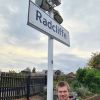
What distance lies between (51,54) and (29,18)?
6.24 ft

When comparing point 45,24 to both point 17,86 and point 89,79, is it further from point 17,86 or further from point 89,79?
point 89,79

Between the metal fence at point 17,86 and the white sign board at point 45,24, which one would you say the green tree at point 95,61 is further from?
the white sign board at point 45,24

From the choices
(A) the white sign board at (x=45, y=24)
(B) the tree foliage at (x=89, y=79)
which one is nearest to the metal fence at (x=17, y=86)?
(A) the white sign board at (x=45, y=24)

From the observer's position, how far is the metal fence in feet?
44.6

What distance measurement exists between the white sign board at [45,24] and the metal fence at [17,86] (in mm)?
5367

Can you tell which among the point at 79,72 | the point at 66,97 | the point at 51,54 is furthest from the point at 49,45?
the point at 79,72

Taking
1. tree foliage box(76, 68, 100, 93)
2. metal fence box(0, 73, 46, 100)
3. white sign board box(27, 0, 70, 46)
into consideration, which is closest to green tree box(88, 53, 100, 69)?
tree foliage box(76, 68, 100, 93)

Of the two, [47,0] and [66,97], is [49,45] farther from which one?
[66,97]

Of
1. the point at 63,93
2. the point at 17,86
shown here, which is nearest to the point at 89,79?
the point at 17,86

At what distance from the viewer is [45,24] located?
7.46 metres

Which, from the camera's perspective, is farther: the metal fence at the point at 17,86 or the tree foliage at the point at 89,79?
the tree foliage at the point at 89,79

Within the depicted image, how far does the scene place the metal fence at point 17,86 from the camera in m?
13.6

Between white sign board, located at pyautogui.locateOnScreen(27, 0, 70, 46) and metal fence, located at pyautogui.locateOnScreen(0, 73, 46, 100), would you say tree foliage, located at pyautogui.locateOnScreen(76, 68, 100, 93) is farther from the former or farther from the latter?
white sign board, located at pyautogui.locateOnScreen(27, 0, 70, 46)

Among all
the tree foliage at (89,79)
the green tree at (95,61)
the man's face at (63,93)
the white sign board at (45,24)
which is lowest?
the man's face at (63,93)
